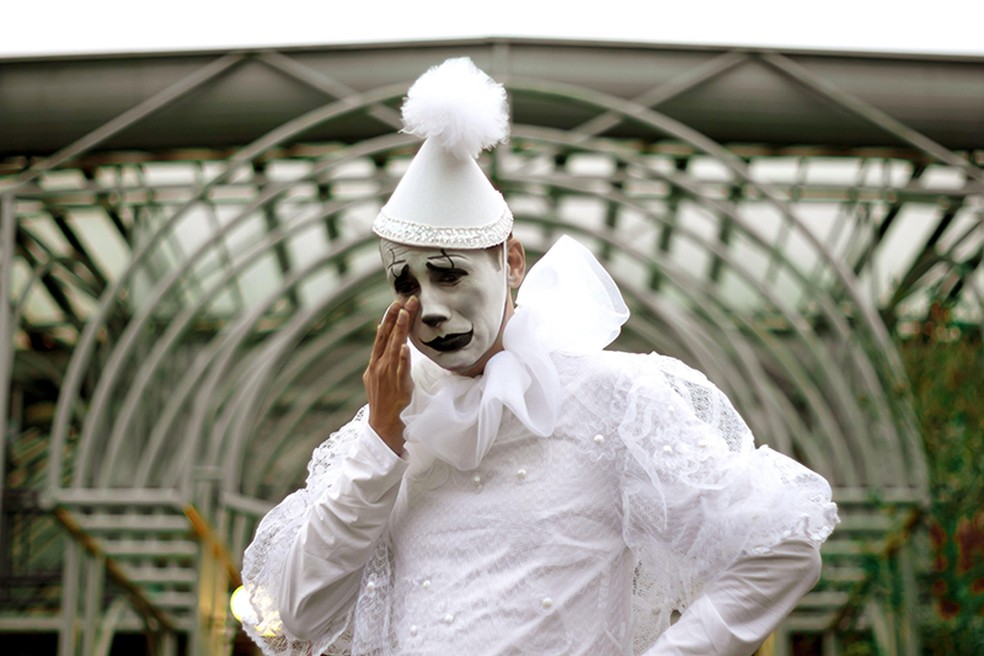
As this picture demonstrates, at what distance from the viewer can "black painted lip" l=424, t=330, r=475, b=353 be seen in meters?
2.28

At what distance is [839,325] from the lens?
7.05m

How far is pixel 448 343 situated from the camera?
89.9 inches

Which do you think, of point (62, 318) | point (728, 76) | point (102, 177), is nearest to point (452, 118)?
point (728, 76)

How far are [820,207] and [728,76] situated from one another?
2.00 meters

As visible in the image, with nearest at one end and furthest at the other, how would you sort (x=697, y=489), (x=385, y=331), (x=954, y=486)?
1. (x=697, y=489)
2. (x=385, y=331)
3. (x=954, y=486)

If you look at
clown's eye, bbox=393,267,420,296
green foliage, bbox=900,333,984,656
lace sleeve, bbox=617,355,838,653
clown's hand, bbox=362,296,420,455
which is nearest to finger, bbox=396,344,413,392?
clown's hand, bbox=362,296,420,455

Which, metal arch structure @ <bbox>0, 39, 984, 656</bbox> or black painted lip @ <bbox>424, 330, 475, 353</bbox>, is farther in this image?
metal arch structure @ <bbox>0, 39, 984, 656</bbox>

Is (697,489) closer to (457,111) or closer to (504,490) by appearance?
(504,490)

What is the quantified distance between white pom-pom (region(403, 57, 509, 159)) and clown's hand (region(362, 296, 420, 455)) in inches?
10.8

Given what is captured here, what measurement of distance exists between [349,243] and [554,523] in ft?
17.7

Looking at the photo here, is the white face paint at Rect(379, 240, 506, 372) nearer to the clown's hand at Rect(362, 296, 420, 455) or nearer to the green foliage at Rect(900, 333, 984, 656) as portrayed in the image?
the clown's hand at Rect(362, 296, 420, 455)

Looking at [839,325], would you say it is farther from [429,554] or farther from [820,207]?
[429,554]

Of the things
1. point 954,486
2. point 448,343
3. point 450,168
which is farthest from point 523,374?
point 954,486

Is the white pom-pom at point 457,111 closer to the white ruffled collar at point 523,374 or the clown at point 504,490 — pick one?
the clown at point 504,490
